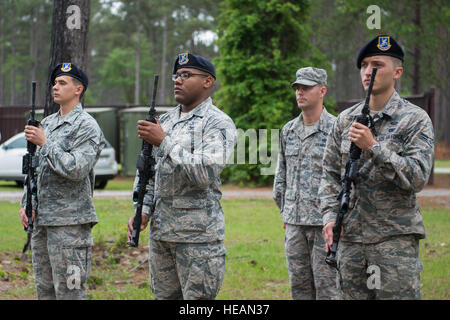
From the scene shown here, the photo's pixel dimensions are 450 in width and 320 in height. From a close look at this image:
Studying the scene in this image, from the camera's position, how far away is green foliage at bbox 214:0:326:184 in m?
16.1

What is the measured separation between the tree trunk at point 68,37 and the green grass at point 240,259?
2.04 meters

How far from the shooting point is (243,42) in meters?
16.6

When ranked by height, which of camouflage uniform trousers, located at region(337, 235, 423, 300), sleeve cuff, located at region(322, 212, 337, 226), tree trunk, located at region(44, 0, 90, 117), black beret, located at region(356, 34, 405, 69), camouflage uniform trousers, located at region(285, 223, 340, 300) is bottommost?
camouflage uniform trousers, located at region(285, 223, 340, 300)

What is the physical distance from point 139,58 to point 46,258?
42.2m

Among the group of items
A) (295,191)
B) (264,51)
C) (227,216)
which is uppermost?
(264,51)

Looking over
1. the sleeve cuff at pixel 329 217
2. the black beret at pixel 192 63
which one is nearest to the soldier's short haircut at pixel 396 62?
the sleeve cuff at pixel 329 217

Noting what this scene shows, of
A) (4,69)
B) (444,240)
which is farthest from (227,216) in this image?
(4,69)

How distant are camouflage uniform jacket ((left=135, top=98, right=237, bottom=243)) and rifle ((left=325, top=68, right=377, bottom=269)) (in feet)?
2.52

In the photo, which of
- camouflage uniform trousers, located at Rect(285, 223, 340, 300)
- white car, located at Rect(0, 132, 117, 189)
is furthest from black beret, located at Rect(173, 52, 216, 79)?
white car, located at Rect(0, 132, 117, 189)

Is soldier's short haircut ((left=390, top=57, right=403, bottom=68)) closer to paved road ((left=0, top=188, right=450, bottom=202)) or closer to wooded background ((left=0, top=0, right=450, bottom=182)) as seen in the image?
wooded background ((left=0, top=0, right=450, bottom=182))

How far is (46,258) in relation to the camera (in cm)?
421

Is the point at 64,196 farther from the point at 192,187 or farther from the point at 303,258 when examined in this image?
the point at 303,258

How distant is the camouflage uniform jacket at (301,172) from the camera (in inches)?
188
